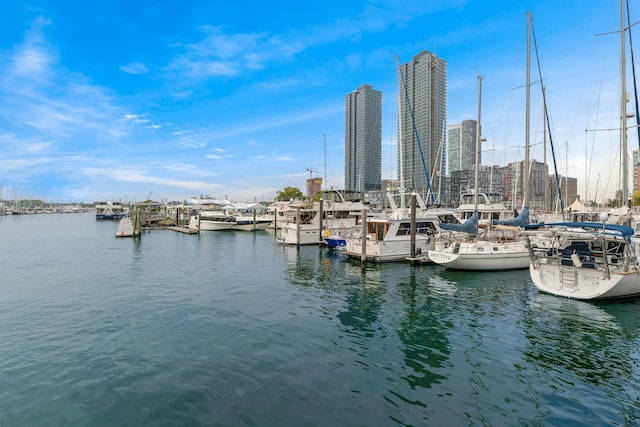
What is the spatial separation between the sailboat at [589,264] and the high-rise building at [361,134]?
71681 millimetres

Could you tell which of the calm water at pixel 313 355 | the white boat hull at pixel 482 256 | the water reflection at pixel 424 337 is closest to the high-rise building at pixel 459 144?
the white boat hull at pixel 482 256

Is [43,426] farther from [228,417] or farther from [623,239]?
[623,239]

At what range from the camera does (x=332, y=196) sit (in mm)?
54250

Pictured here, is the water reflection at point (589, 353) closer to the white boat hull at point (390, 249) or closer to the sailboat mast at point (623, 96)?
the sailboat mast at point (623, 96)

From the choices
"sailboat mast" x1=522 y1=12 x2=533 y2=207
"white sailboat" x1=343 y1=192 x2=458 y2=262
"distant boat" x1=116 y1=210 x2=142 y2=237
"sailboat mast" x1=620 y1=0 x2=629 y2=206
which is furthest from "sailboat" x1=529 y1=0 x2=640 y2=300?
"distant boat" x1=116 y1=210 x2=142 y2=237

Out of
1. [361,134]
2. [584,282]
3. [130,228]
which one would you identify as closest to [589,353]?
[584,282]

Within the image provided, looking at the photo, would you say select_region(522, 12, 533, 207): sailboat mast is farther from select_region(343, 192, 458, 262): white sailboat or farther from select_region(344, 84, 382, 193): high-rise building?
select_region(344, 84, 382, 193): high-rise building

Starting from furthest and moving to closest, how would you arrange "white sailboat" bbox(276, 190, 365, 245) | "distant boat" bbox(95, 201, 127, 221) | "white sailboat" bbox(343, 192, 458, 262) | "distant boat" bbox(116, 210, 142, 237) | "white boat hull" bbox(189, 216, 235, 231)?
"distant boat" bbox(95, 201, 127, 221) → "white boat hull" bbox(189, 216, 235, 231) → "distant boat" bbox(116, 210, 142, 237) → "white sailboat" bbox(276, 190, 365, 245) → "white sailboat" bbox(343, 192, 458, 262)

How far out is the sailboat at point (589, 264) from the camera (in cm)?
1479

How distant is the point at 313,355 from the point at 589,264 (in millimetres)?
13659

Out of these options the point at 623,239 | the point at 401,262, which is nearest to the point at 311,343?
the point at 623,239

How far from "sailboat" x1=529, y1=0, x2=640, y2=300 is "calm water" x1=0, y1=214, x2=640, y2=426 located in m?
0.68

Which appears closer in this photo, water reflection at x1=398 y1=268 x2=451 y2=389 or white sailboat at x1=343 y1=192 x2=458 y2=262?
water reflection at x1=398 y1=268 x2=451 y2=389

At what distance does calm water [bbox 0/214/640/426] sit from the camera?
7.18 meters
